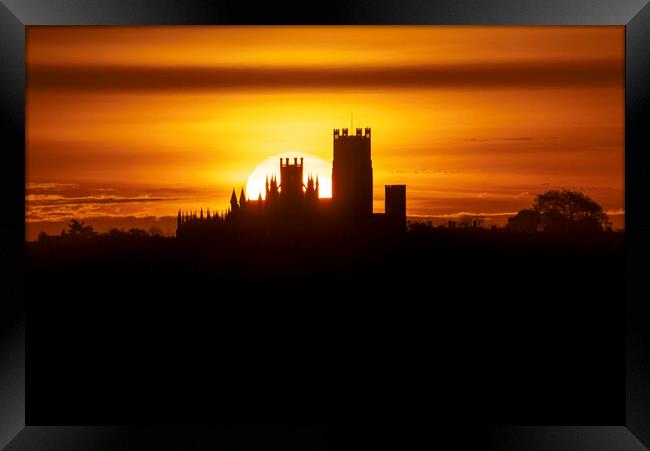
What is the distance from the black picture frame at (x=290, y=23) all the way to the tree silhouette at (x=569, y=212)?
0.77 meters

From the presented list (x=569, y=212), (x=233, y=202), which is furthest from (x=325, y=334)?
(x=569, y=212)

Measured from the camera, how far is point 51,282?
690 centimetres

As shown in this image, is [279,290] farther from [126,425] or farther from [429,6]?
[429,6]

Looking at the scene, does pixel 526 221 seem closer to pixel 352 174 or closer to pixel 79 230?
pixel 352 174

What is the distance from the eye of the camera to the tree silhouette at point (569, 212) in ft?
23.0

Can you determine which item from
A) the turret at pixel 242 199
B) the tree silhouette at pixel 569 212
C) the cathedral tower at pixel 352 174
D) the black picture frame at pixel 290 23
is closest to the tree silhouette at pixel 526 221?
the tree silhouette at pixel 569 212

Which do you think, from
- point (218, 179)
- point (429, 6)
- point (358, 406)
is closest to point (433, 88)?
point (429, 6)

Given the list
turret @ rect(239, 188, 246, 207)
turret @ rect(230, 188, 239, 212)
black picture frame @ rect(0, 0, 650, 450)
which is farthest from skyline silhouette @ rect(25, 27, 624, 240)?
black picture frame @ rect(0, 0, 650, 450)

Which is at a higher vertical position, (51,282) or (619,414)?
(51,282)

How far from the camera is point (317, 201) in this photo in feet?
33.4

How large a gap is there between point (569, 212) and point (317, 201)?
3596 mm

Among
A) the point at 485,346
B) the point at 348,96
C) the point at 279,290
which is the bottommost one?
the point at 485,346

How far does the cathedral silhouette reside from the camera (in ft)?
24.5

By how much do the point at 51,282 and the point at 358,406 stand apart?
2.69 metres
